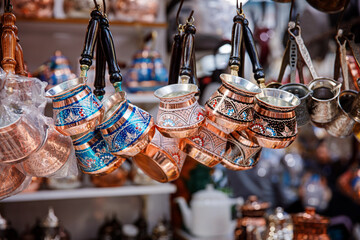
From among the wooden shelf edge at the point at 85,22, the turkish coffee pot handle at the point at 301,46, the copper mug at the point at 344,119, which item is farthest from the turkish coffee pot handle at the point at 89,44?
the wooden shelf edge at the point at 85,22

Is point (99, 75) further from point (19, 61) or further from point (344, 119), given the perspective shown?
point (344, 119)

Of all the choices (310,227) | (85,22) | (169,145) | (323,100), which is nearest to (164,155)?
(169,145)

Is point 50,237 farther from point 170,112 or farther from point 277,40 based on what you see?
point 277,40

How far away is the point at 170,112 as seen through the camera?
0.72m

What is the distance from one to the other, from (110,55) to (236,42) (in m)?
0.24

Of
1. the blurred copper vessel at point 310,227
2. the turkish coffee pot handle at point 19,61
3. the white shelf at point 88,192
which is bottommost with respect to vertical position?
the white shelf at point 88,192

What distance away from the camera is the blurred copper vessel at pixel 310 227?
1198 mm

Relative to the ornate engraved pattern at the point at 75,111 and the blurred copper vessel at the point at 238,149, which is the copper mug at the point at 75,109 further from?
the blurred copper vessel at the point at 238,149

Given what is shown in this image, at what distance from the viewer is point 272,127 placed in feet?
2.49

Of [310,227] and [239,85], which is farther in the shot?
[310,227]

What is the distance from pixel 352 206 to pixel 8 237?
2046 millimetres

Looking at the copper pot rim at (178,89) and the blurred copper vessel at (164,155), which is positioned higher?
the copper pot rim at (178,89)

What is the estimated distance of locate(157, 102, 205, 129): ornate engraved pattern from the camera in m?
0.72

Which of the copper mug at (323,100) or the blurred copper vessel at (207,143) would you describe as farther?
the copper mug at (323,100)
